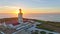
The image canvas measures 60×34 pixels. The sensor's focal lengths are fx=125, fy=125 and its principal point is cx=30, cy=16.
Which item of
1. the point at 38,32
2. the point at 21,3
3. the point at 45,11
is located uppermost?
the point at 21,3

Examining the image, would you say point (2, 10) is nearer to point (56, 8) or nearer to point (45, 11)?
point (45, 11)

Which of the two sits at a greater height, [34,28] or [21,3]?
[21,3]

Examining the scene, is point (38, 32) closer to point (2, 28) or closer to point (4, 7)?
point (2, 28)

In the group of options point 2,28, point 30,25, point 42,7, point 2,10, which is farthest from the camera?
point 42,7

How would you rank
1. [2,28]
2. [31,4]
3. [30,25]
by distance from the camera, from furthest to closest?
[31,4] → [30,25] → [2,28]

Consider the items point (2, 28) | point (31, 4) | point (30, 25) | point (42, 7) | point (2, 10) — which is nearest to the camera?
point (2, 28)

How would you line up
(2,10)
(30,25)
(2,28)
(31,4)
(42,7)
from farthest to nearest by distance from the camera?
1. (42,7)
2. (31,4)
3. (2,10)
4. (30,25)
5. (2,28)

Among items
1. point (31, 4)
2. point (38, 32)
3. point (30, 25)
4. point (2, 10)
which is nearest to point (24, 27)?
point (30, 25)

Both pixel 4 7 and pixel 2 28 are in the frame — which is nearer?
pixel 2 28

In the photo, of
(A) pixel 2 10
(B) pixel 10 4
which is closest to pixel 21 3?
(B) pixel 10 4
